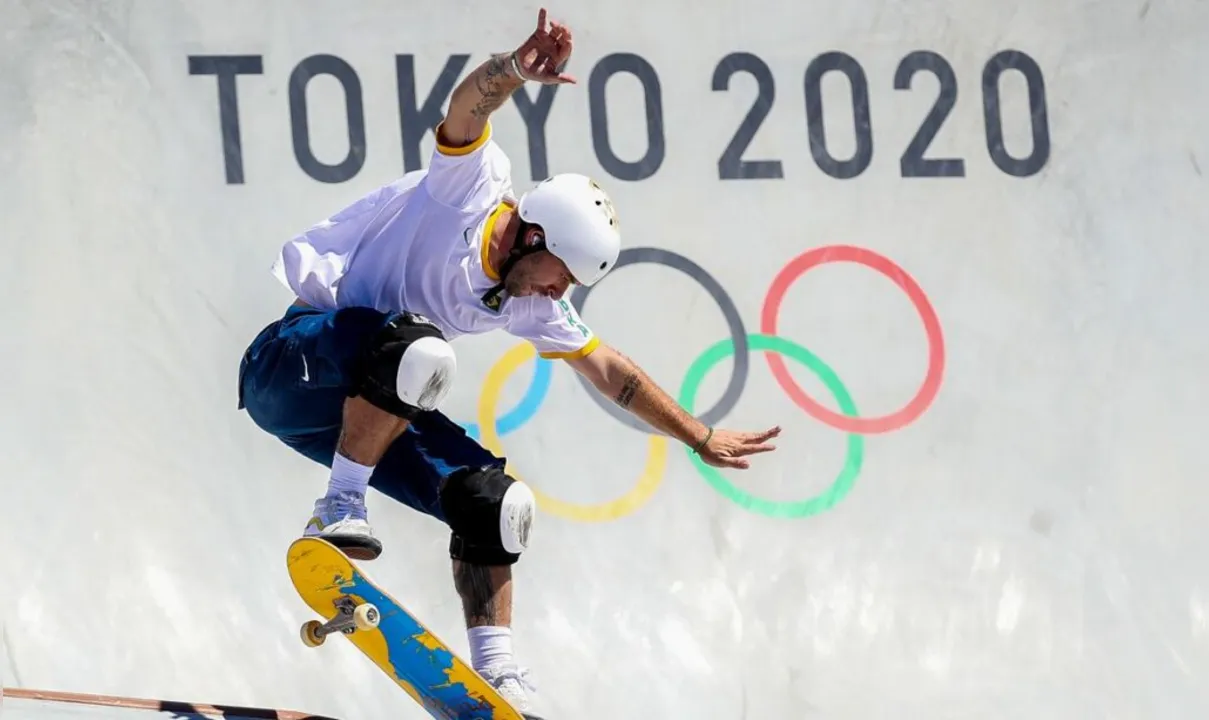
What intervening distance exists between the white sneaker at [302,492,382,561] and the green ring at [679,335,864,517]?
2.29 meters

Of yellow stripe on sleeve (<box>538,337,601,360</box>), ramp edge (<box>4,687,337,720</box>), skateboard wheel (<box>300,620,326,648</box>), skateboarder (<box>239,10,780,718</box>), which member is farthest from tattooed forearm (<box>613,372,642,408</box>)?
ramp edge (<box>4,687,337,720</box>)

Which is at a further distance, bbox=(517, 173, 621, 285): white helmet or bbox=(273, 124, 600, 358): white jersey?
bbox=(273, 124, 600, 358): white jersey

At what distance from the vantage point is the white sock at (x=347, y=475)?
15.2 ft

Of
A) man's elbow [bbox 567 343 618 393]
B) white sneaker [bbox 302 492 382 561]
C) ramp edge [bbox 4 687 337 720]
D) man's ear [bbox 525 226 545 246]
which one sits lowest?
ramp edge [bbox 4 687 337 720]

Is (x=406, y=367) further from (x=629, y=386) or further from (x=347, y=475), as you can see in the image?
(x=629, y=386)

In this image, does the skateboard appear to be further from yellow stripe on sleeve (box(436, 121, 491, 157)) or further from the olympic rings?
the olympic rings

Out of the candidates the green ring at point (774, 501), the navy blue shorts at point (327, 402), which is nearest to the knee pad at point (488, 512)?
the navy blue shorts at point (327, 402)

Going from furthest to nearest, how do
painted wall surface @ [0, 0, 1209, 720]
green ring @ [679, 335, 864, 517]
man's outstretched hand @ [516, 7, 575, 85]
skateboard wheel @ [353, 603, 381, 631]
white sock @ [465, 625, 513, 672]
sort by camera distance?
green ring @ [679, 335, 864, 517], painted wall surface @ [0, 0, 1209, 720], white sock @ [465, 625, 513, 672], skateboard wheel @ [353, 603, 381, 631], man's outstretched hand @ [516, 7, 575, 85]

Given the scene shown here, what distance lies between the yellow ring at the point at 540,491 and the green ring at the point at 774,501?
0.16 metres

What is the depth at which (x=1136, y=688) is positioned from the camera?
679 centimetres

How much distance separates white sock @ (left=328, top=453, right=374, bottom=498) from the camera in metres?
4.64

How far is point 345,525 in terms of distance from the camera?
4.62 m

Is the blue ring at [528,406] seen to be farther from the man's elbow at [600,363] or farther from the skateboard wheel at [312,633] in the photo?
the skateboard wheel at [312,633]

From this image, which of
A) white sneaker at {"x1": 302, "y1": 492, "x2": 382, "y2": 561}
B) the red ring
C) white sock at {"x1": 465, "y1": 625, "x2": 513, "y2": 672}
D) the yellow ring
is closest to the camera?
white sneaker at {"x1": 302, "y1": 492, "x2": 382, "y2": 561}
